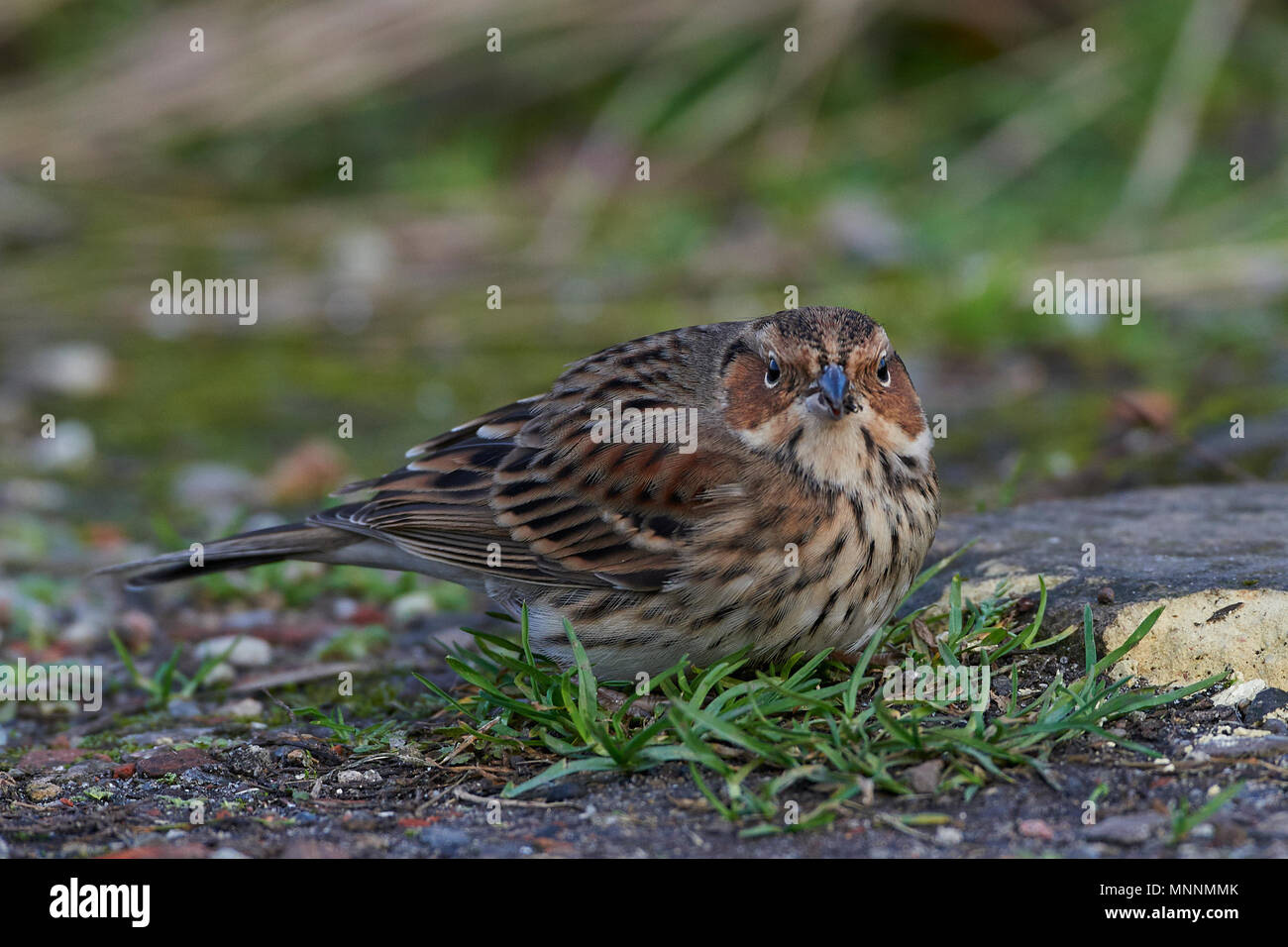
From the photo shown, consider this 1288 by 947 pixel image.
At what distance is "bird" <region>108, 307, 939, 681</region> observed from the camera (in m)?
4.22

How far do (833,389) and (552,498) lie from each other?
105 centimetres

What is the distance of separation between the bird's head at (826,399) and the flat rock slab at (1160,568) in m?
0.57

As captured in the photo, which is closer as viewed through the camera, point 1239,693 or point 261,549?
point 1239,693

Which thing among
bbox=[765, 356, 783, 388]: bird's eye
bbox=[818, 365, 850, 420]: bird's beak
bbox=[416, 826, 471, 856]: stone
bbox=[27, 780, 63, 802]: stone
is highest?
bbox=[765, 356, 783, 388]: bird's eye

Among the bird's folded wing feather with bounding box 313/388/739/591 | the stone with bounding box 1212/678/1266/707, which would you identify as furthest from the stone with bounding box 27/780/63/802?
the stone with bounding box 1212/678/1266/707

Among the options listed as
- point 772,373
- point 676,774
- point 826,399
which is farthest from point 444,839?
point 772,373

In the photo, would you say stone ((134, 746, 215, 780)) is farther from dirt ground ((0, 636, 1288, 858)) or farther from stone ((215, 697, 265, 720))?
stone ((215, 697, 265, 720))

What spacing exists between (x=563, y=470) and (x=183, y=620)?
6.68ft

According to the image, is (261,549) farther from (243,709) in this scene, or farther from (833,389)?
(833,389)

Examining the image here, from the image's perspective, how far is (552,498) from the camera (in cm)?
474

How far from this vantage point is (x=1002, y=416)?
7535mm

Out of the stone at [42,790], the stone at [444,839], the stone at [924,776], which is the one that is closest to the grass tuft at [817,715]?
the stone at [924,776]

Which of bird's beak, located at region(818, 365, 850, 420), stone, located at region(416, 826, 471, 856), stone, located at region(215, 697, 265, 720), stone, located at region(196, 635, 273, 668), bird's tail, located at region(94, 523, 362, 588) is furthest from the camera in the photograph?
stone, located at region(196, 635, 273, 668)

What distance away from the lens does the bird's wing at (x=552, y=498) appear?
4.42 m
